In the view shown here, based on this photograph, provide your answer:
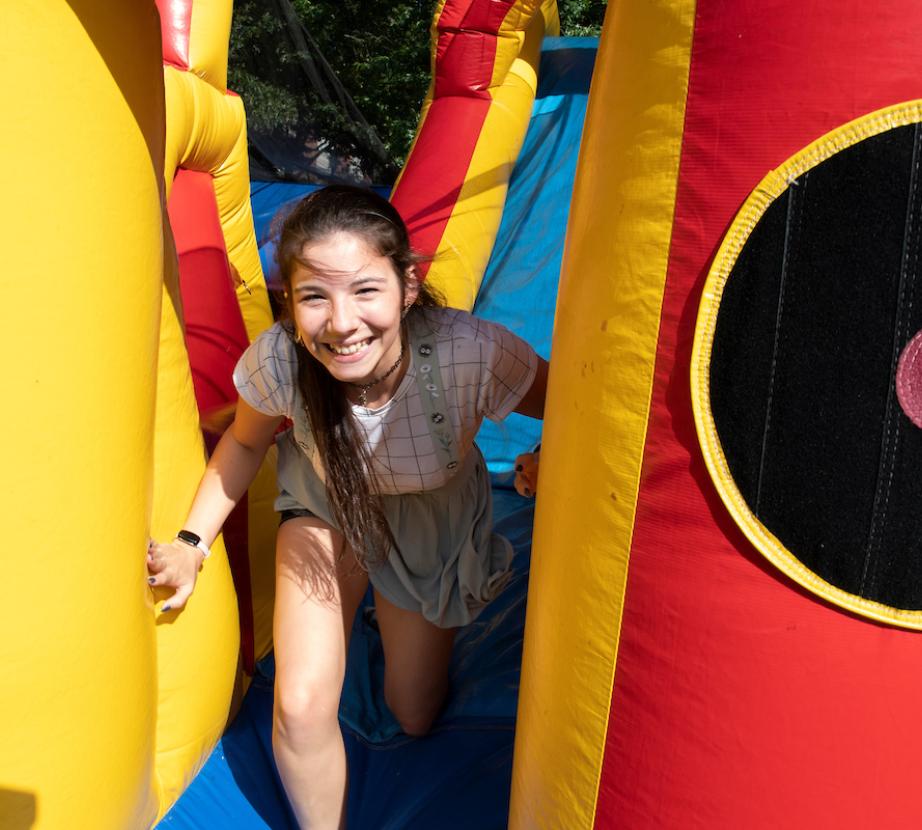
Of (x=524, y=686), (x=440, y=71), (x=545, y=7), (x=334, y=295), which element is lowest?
(x=524, y=686)

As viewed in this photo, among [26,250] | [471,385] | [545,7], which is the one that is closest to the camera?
[26,250]

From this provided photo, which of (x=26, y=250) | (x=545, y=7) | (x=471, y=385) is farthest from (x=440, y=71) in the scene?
(x=26, y=250)

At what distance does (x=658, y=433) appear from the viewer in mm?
800

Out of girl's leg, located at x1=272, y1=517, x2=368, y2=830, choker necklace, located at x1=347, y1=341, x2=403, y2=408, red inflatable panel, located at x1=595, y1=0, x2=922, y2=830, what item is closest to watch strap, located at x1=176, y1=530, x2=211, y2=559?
girl's leg, located at x1=272, y1=517, x2=368, y2=830

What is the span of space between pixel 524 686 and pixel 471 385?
1.39 feet

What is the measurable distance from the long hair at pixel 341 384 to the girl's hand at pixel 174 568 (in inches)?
8.3

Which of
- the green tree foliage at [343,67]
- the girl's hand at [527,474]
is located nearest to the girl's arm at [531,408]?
the girl's hand at [527,474]

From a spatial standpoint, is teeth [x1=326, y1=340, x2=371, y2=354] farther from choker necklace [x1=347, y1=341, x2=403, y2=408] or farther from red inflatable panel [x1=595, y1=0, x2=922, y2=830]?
red inflatable panel [x1=595, y1=0, x2=922, y2=830]

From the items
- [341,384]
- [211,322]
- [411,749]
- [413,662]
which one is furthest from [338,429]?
[211,322]

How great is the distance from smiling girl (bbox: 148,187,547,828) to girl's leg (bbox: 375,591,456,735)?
122 mm

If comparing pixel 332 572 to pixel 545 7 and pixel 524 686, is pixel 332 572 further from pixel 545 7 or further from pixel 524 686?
pixel 545 7

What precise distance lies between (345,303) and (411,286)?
139 mm

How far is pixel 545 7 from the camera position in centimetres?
330

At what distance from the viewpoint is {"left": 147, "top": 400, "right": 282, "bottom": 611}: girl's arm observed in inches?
45.1
